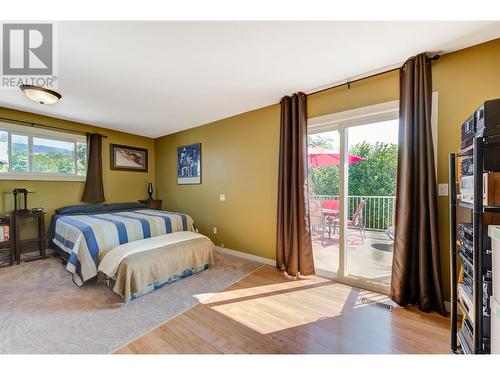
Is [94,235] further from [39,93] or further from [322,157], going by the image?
[322,157]

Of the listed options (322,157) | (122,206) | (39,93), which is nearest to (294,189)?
(322,157)

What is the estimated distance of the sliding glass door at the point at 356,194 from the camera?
2.42 meters

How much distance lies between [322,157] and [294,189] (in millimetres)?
592

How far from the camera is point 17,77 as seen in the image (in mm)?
2264

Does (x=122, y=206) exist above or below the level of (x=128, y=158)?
below

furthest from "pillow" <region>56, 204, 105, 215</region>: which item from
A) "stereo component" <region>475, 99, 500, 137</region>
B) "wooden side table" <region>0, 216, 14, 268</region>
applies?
"stereo component" <region>475, 99, 500, 137</region>

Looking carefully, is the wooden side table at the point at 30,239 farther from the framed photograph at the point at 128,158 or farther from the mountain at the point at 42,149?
the framed photograph at the point at 128,158

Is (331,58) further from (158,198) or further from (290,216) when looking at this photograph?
(158,198)

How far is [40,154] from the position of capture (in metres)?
3.61

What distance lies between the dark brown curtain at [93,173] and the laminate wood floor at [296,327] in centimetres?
338

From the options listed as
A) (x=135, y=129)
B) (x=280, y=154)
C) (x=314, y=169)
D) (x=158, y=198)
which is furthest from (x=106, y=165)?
(x=314, y=169)

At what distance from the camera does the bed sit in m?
2.40

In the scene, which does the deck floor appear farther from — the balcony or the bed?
the bed

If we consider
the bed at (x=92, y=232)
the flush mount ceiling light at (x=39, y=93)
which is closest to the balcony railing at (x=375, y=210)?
the bed at (x=92, y=232)
